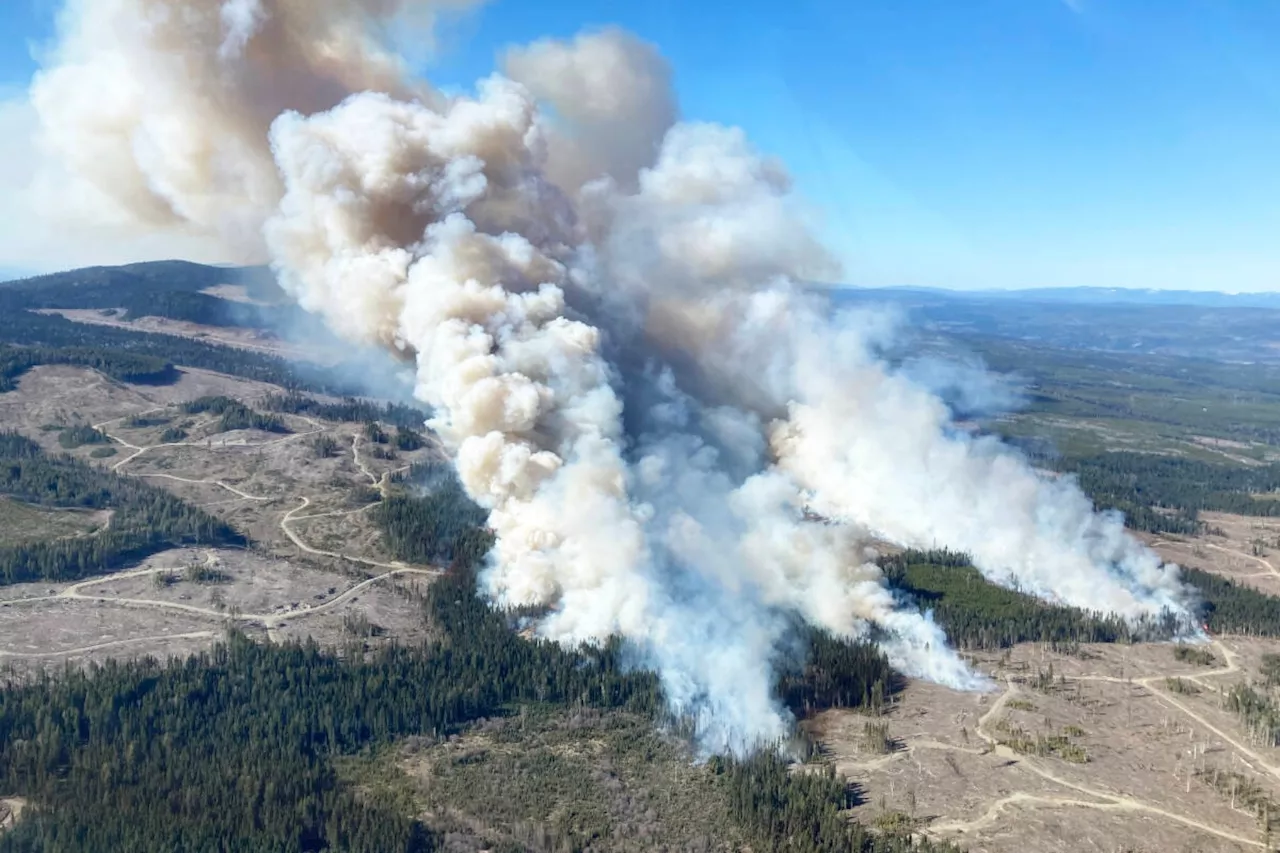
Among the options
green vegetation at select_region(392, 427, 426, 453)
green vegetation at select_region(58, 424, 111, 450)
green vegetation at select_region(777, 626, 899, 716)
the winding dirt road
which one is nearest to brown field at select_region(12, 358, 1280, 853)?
the winding dirt road

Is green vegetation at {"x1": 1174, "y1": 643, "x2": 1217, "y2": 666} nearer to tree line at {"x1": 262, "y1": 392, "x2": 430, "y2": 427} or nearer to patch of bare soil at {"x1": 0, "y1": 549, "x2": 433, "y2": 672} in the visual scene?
patch of bare soil at {"x1": 0, "y1": 549, "x2": 433, "y2": 672}

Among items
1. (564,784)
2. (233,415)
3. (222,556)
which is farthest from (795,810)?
(233,415)

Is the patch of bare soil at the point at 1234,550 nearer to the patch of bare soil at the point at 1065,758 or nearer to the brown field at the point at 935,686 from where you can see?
the brown field at the point at 935,686

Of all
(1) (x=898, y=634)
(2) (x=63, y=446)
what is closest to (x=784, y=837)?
(1) (x=898, y=634)

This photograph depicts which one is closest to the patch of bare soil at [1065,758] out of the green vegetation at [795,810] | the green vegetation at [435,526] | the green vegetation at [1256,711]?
the green vegetation at [1256,711]

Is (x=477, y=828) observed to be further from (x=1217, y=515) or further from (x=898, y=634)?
(x=1217, y=515)
